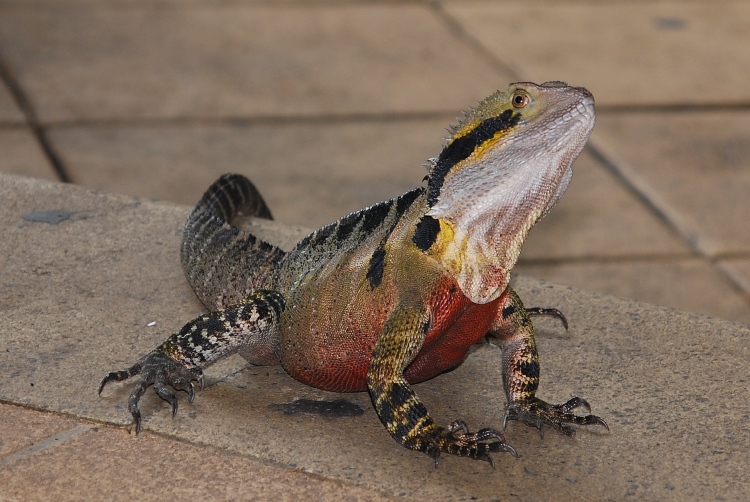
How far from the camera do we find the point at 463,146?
3.81 metres

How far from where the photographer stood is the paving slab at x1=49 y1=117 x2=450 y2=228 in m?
8.54

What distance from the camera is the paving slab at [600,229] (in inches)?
321

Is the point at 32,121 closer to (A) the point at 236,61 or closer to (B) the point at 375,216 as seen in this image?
(A) the point at 236,61

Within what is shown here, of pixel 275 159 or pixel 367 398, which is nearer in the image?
pixel 367 398

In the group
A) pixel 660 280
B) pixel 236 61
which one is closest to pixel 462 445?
pixel 660 280

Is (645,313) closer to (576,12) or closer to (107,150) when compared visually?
(107,150)

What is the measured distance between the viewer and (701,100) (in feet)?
33.7

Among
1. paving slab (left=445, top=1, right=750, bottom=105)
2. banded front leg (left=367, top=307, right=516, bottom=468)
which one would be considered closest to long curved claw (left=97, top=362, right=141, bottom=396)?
banded front leg (left=367, top=307, right=516, bottom=468)

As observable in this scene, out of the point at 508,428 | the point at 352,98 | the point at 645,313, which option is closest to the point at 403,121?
the point at 352,98

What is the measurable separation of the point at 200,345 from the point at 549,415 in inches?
49.2

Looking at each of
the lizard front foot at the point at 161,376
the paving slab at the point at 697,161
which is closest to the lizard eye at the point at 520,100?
the lizard front foot at the point at 161,376

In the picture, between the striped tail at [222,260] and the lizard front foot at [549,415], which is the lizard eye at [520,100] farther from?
the striped tail at [222,260]

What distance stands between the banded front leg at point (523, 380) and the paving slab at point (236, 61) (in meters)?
5.76

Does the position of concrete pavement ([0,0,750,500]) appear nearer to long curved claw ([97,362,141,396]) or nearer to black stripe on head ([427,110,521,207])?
long curved claw ([97,362,141,396])
